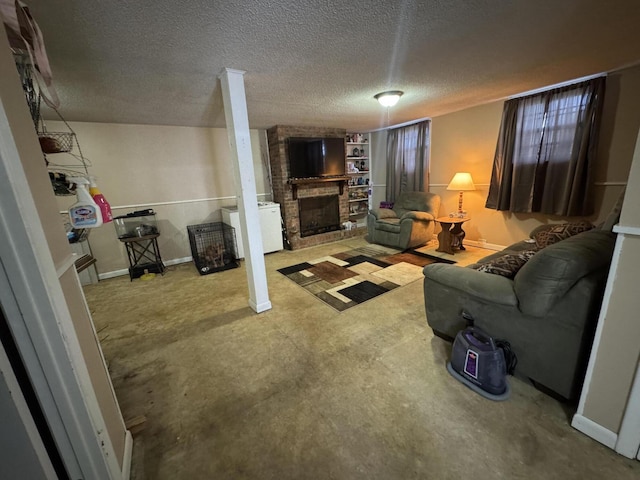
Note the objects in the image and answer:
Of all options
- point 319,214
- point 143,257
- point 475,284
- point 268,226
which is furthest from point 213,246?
point 475,284

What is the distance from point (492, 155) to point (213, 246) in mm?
4490

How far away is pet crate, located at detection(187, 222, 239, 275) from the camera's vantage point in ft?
13.0

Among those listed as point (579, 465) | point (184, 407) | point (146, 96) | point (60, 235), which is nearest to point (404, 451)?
point (579, 465)

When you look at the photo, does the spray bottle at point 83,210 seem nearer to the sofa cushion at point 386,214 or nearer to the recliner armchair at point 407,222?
the recliner armchair at point 407,222

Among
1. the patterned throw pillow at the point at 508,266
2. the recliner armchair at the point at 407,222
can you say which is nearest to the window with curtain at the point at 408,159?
the recliner armchair at the point at 407,222

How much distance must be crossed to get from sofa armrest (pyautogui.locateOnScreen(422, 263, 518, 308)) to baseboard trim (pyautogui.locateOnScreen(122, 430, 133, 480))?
2.01 m

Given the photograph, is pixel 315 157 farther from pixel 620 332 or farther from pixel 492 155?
pixel 620 332

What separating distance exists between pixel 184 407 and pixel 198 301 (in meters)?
1.48

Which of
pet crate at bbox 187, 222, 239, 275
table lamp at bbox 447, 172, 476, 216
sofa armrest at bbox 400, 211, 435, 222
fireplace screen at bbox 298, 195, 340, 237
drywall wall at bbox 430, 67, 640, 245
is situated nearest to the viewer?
drywall wall at bbox 430, 67, 640, 245

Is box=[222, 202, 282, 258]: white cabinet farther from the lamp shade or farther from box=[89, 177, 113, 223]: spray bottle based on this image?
the lamp shade

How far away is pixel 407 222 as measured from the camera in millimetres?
4172

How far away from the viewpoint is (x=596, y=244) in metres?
1.32

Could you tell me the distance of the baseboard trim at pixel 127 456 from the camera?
1168mm

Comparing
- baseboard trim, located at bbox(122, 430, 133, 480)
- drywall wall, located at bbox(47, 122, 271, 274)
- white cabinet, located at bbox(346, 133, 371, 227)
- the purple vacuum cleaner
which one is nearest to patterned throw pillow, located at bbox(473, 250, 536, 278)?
the purple vacuum cleaner
